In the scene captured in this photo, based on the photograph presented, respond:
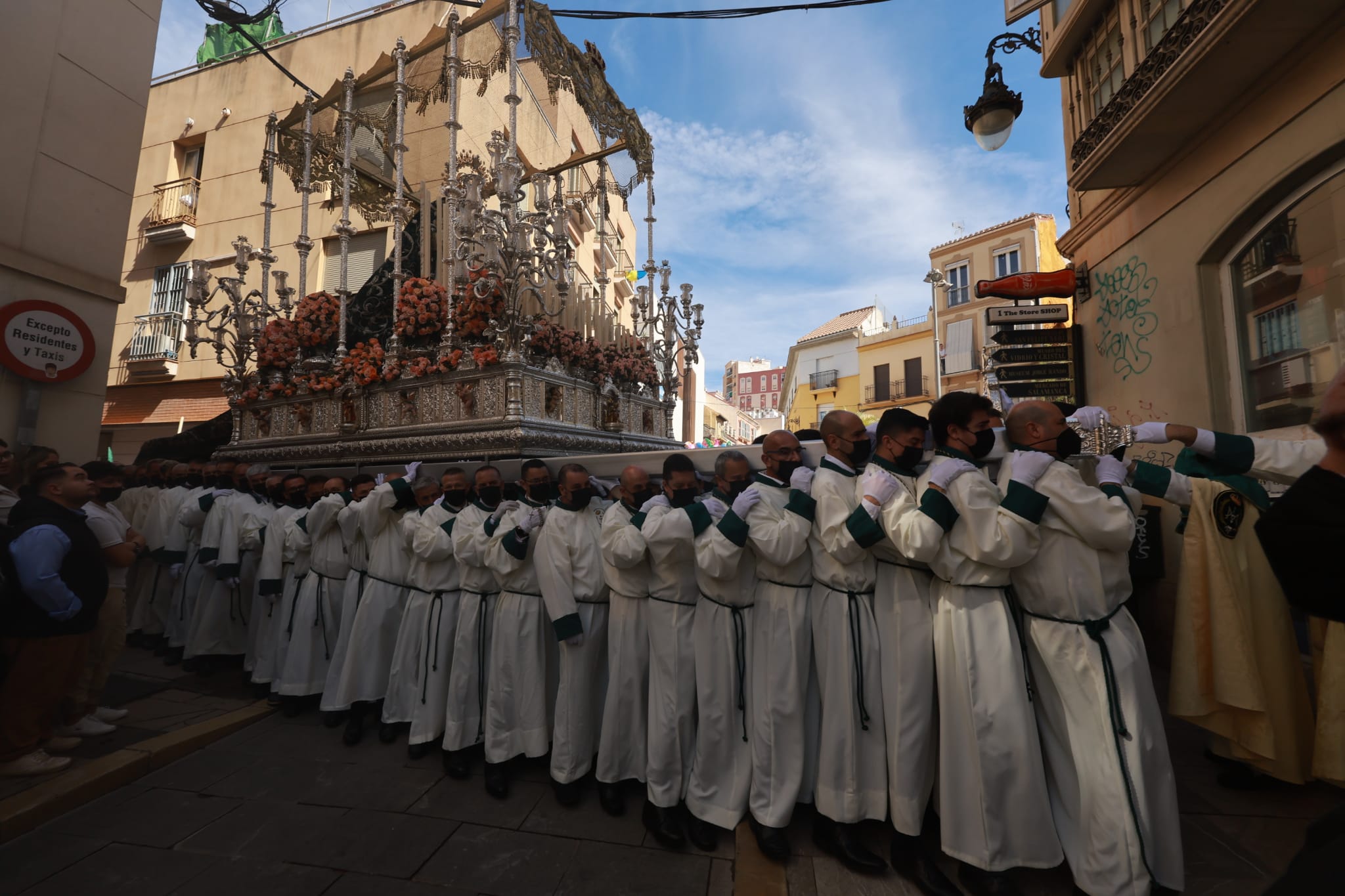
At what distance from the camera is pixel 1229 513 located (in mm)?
3602

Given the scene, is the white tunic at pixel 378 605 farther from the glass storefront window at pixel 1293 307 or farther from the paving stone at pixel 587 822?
the glass storefront window at pixel 1293 307

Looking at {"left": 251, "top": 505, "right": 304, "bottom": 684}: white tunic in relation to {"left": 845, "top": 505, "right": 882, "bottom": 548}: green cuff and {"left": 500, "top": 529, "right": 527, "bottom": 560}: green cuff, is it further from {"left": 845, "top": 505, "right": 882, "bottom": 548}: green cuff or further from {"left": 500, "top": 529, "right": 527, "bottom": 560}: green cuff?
{"left": 845, "top": 505, "right": 882, "bottom": 548}: green cuff

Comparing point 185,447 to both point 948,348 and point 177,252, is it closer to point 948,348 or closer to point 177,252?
point 177,252

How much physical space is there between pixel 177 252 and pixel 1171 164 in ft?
60.6

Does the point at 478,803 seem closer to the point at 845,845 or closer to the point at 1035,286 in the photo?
the point at 845,845

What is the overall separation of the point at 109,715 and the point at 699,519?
16.2 feet

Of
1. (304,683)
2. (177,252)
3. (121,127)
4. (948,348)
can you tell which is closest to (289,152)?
(121,127)

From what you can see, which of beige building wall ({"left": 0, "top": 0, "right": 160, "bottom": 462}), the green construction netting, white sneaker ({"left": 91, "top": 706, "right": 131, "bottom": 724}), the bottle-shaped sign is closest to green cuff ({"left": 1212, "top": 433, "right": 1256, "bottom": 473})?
the bottle-shaped sign

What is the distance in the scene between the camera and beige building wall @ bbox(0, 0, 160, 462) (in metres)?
6.45

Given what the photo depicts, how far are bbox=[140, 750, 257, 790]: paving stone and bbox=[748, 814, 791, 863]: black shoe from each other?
3.39m

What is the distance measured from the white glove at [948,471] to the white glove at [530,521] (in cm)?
231

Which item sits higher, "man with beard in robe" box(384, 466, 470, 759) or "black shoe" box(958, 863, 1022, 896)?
"man with beard in robe" box(384, 466, 470, 759)

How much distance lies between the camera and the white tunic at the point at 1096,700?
93.4 inches

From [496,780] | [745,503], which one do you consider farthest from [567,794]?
[745,503]
